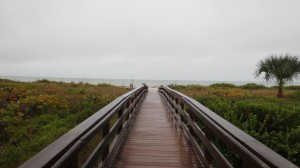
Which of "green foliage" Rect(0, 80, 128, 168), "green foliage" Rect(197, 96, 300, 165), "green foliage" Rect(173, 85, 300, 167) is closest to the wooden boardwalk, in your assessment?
"green foliage" Rect(173, 85, 300, 167)

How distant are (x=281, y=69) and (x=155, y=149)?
1846cm

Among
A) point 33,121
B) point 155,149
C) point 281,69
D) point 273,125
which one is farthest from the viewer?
point 281,69

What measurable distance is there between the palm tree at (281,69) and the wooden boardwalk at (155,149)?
1606 cm

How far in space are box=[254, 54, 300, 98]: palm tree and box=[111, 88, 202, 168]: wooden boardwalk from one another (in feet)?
52.7

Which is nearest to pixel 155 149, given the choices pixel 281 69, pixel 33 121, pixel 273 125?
pixel 273 125

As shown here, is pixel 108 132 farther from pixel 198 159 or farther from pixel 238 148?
pixel 238 148

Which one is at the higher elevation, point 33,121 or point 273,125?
point 273,125

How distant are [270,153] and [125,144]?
12.1 ft

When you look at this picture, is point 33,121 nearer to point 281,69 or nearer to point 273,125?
point 273,125

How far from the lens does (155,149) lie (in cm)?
486

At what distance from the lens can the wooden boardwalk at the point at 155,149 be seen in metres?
4.05

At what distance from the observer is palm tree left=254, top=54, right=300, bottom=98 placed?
65.3 ft

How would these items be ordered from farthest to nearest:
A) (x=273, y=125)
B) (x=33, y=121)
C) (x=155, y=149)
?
(x=33, y=121), (x=273, y=125), (x=155, y=149)

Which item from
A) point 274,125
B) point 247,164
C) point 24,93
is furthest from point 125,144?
point 24,93
